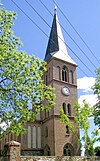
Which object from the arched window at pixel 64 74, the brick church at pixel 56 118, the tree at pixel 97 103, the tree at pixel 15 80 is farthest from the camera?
the arched window at pixel 64 74

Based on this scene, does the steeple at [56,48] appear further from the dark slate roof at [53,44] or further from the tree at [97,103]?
the tree at [97,103]

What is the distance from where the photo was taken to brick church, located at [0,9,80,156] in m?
35.3

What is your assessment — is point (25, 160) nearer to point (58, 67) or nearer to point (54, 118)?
point (54, 118)

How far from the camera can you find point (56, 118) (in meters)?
36.0

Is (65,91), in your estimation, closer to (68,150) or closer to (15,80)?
(68,150)

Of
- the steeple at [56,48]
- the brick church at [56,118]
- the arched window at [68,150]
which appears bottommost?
the arched window at [68,150]

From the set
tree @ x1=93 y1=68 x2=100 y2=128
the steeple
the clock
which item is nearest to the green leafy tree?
tree @ x1=93 y1=68 x2=100 y2=128

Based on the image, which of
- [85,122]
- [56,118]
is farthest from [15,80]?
[56,118]

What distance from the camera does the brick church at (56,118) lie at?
1391 inches

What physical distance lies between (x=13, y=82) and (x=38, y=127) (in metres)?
23.4

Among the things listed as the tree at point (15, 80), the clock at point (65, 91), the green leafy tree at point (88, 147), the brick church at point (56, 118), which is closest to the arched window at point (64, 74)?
the brick church at point (56, 118)

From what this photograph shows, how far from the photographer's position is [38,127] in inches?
1505

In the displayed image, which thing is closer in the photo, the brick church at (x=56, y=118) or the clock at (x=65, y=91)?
the brick church at (x=56, y=118)

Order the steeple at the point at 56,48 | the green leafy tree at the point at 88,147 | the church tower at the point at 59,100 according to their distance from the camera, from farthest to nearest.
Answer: the steeple at the point at 56,48, the church tower at the point at 59,100, the green leafy tree at the point at 88,147
